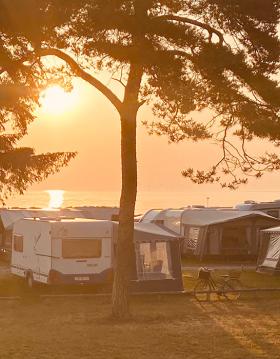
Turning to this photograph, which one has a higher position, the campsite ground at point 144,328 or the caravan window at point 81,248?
the caravan window at point 81,248

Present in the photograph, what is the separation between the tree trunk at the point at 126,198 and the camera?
18.8 metres

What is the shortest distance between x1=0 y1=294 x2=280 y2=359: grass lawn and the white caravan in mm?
1377

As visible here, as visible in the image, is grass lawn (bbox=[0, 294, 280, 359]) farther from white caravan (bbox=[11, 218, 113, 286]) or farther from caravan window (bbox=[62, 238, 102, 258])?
caravan window (bbox=[62, 238, 102, 258])

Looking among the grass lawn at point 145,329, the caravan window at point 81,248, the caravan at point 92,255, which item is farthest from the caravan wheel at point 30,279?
the grass lawn at point 145,329

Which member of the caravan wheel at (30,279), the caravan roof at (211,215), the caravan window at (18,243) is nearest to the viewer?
the caravan wheel at (30,279)

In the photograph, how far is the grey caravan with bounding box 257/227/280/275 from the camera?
96.3ft

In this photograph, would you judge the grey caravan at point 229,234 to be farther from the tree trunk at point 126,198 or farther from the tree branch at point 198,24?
the tree branch at point 198,24

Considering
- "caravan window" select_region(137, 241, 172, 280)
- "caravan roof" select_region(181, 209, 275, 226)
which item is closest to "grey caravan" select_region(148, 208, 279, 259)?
"caravan roof" select_region(181, 209, 275, 226)

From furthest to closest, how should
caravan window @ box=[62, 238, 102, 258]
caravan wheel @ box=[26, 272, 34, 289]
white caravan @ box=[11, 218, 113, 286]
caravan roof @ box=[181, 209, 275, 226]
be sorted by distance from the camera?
1. caravan roof @ box=[181, 209, 275, 226]
2. caravan wheel @ box=[26, 272, 34, 289]
3. caravan window @ box=[62, 238, 102, 258]
4. white caravan @ box=[11, 218, 113, 286]

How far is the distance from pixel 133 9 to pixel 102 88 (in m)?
2.31

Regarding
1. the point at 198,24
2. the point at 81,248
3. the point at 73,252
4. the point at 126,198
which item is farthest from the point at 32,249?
the point at 198,24

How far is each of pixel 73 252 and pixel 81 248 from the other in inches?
11.0

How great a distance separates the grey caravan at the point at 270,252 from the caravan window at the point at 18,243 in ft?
31.1

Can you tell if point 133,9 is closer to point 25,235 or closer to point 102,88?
point 102,88
